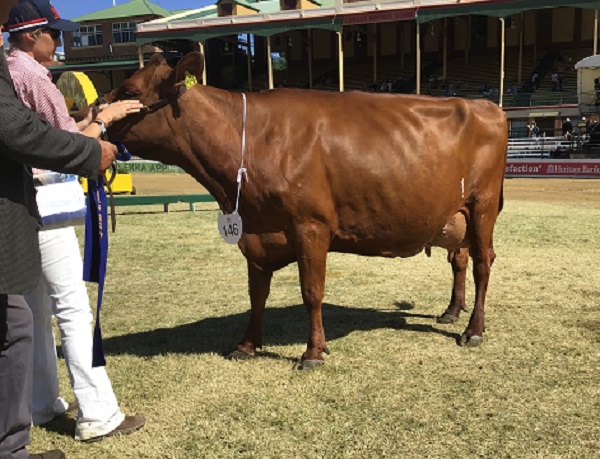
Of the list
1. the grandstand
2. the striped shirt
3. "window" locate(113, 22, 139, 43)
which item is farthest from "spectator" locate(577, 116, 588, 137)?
"window" locate(113, 22, 139, 43)

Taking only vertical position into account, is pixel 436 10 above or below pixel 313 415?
above

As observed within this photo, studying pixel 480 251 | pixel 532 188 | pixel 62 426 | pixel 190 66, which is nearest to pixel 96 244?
pixel 62 426

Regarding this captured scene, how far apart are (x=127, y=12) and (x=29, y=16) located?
4913 centimetres

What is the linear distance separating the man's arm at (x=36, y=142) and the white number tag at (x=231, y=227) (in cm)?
176

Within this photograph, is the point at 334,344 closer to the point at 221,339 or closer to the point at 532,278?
the point at 221,339

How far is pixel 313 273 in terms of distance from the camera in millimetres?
4297

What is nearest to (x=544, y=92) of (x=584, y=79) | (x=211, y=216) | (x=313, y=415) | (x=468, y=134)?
(x=584, y=79)

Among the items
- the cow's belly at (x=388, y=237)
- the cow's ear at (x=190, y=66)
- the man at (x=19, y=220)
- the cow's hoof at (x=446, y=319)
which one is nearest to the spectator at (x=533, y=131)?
the cow's hoof at (x=446, y=319)

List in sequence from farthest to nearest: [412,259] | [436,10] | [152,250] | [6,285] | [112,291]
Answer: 1. [436,10]
2. [152,250]
3. [412,259]
4. [112,291]
5. [6,285]

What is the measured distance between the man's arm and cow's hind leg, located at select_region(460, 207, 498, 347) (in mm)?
3423

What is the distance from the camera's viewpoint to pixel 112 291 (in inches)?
267

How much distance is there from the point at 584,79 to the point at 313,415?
1072 inches

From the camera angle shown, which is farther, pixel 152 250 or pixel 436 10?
pixel 436 10

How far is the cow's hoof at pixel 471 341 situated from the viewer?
4.76 m
